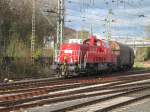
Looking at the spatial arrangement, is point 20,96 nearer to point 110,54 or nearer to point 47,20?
point 110,54

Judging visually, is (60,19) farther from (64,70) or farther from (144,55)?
(144,55)

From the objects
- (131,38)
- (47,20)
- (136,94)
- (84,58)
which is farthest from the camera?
(131,38)

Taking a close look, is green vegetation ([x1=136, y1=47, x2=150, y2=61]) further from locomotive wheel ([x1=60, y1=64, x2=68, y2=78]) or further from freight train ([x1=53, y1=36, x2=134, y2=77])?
locomotive wheel ([x1=60, y1=64, x2=68, y2=78])

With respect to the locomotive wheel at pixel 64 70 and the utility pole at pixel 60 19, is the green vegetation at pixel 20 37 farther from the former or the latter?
the locomotive wheel at pixel 64 70

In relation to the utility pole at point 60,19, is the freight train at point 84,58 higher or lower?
lower

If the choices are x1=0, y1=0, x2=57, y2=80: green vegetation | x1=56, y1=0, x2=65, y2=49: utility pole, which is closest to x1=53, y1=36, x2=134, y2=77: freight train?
x1=56, y1=0, x2=65, y2=49: utility pole

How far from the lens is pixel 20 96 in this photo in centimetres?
1666

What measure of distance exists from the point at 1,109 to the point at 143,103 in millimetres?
5652

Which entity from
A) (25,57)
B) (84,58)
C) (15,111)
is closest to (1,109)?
(15,111)

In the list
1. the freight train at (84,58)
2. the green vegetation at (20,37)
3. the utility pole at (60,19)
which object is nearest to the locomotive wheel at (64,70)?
the freight train at (84,58)

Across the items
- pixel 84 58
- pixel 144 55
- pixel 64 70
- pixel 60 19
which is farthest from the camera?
pixel 144 55

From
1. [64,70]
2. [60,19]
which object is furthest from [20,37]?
[64,70]

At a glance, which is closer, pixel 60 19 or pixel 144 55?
pixel 60 19

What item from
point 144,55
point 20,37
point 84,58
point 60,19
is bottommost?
point 144,55
